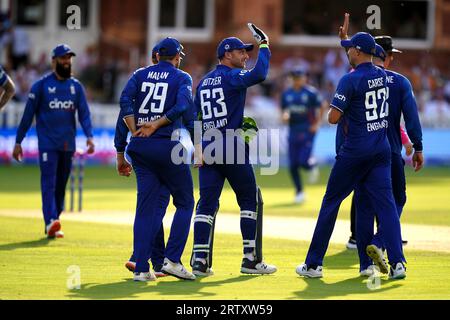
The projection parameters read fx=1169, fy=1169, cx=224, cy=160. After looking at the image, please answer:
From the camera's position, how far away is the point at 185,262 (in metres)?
14.0

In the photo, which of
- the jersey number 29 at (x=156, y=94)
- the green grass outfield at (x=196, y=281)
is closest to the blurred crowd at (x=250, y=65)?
the green grass outfield at (x=196, y=281)

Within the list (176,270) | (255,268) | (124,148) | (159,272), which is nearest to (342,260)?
(255,268)

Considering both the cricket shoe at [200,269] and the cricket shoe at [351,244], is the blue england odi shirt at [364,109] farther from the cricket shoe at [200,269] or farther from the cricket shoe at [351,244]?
the cricket shoe at [351,244]

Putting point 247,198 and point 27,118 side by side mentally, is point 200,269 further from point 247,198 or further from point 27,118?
point 27,118

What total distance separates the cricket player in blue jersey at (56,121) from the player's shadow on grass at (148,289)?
4.64m

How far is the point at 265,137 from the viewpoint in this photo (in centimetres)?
3166

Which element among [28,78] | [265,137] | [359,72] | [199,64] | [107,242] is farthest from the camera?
[199,64]

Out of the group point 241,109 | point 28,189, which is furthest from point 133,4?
point 241,109

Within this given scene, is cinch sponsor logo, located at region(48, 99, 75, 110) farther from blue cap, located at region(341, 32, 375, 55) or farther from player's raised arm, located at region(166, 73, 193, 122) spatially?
blue cap, located at region(341, 32, 375, 55)

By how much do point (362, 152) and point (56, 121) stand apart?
583 centimetres

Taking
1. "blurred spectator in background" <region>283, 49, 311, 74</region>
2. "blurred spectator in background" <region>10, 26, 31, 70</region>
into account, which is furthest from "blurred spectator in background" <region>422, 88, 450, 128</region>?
"blurred spectator in background" <region>10, 26, 31, 70</region>

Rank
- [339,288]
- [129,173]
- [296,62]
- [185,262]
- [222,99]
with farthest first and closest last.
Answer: [296,62], [185,262], [222,99], [129,173], [339,288]
